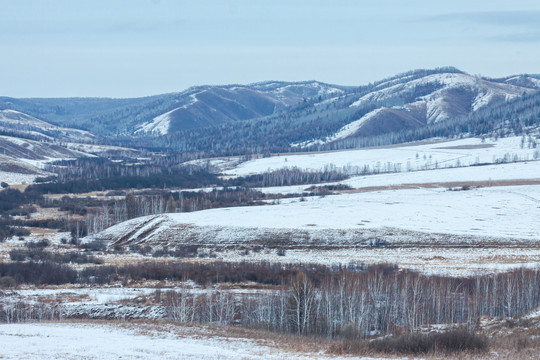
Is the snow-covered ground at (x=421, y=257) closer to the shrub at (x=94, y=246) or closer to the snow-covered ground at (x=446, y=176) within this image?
the shrub at (x=94, y=246)

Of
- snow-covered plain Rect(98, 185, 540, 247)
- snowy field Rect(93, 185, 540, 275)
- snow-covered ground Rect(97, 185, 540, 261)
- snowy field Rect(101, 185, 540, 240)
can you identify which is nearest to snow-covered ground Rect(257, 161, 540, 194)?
snowy field Rect(101, 185, 540, 240)

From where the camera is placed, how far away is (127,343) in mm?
29281

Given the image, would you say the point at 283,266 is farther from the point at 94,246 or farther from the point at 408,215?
the point at 408,215

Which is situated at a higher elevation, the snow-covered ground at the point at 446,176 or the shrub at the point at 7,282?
the snow-covered ground at the point at 446,176

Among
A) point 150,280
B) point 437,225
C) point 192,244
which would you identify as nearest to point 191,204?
point 192,244

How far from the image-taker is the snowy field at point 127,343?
26342mm

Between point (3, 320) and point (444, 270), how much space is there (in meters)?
39.4

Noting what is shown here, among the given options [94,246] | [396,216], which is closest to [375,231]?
[396,216]

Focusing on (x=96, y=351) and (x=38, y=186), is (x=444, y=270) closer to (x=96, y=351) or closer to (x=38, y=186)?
(x=96, y=351)

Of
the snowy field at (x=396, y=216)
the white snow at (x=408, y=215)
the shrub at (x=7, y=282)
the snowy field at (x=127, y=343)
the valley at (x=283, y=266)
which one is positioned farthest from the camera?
the white snow at (x=408, y=215)

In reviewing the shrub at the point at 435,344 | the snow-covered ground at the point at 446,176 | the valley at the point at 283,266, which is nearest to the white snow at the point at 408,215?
the valley at the point at 283,266

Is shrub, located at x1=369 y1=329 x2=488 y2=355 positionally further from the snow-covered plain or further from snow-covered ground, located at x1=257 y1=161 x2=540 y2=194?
snow-covered ground, located at x1=257 y1=161 x2=540 y2=194

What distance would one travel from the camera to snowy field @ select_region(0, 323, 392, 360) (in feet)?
86.4

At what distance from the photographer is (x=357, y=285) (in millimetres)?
45000
